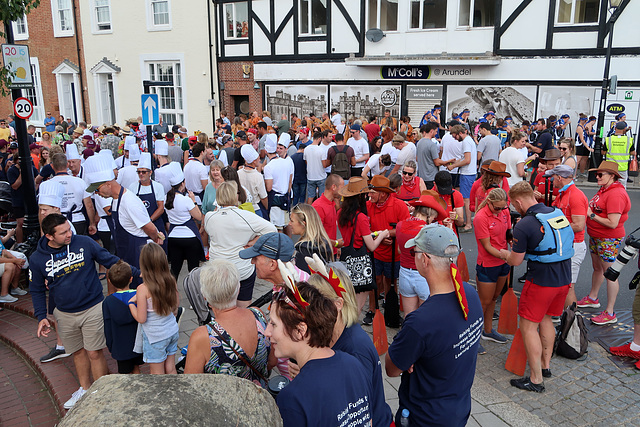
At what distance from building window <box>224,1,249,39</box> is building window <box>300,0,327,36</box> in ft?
9.67

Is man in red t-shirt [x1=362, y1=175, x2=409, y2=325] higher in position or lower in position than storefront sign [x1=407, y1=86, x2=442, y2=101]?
lower

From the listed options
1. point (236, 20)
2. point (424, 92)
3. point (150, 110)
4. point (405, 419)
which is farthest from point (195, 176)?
point (236, 20)

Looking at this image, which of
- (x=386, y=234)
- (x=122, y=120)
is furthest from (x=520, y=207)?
(x=122, y=120)

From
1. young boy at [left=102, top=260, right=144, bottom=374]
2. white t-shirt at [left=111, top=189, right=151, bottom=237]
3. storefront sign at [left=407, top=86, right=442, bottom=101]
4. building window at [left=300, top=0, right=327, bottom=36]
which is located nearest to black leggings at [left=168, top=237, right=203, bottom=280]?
white t-shirt at [left=111, top=189, right=151, bottom=237]

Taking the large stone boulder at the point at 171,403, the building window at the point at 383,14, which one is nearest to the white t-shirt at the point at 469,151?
the large stone boulder at the point at 171,403

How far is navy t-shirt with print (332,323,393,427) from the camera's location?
8.52ft

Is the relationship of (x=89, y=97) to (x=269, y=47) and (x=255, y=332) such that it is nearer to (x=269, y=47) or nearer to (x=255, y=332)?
(x=269, y=47)

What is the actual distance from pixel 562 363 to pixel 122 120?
2574 cm

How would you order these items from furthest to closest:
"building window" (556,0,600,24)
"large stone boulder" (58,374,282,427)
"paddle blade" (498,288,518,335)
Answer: "building window" (556,0,600,24), "paddle blade" (498,288,518,335), "large stone boulder" (58,374,282,427)

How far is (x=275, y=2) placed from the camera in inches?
851

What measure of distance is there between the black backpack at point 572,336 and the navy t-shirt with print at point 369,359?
10.8 feet

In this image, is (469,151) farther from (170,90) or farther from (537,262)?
(170,90)

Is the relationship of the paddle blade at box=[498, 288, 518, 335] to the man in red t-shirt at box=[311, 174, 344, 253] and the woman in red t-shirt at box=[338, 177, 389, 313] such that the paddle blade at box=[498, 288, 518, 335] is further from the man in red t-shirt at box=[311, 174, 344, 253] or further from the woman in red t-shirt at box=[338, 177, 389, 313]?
the man in red t-shirt at box=[311, 174, 344, 253]

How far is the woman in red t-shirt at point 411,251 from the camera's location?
199 inches
